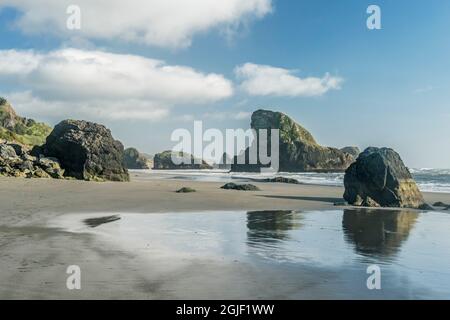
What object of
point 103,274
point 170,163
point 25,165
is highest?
point 25,165

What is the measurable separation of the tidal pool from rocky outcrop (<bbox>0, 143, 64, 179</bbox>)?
52.6 feet

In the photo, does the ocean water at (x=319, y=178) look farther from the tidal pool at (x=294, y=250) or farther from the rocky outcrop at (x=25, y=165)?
the tidal pool at (x=294, y=250)

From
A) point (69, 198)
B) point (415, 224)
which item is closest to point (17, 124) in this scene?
point (69, 198)

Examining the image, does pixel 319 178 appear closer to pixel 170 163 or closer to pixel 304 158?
pixel 304 158

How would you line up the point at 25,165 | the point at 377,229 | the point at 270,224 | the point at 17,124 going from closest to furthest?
the point at 377,229 < the point at 270,224 < the point at 25,165 < the point at 17,124

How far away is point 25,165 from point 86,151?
481cm

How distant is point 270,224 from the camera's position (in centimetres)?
1392

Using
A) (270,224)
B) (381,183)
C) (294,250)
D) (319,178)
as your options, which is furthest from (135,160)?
(294,250)

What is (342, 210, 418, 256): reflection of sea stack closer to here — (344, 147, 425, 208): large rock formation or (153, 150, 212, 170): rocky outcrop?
(344, 147, 425, 208): large rock formation

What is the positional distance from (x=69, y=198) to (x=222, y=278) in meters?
14.8

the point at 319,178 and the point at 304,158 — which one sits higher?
the point at 304,158

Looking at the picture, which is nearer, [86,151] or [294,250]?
[294,250]

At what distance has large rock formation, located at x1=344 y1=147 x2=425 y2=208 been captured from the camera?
72.8ft
